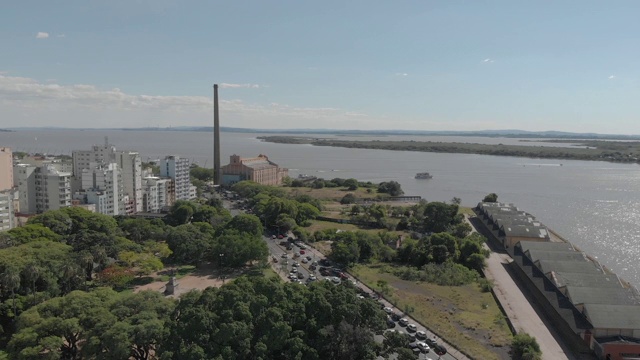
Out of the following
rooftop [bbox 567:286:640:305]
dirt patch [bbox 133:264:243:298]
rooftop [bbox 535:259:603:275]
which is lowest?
dirt patch [bbox 133:264:243:298]

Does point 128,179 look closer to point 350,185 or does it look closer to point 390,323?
point 350,185

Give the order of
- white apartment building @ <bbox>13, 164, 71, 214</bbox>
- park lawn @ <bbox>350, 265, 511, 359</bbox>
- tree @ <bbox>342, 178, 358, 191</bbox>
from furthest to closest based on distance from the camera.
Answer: tree @ <bbox>342, 178, 358, 191</bbox>
white apartment building @ <bbox>13, 164, 71, 214</bbox>
park lawn @ <bbox>350, 265, 511, 359</bbox>

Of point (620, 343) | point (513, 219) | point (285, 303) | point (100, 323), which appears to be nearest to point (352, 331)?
point (285, 303)

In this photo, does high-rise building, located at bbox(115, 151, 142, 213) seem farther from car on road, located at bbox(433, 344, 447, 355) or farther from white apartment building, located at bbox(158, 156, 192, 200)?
car on road, located at bbox(433, 344, 447, 355)

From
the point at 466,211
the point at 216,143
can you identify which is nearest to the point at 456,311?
the point at 466,211

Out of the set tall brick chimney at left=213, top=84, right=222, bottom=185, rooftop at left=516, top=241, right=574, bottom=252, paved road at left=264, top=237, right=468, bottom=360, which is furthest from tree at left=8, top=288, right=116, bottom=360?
tall brick chimney at left=213, top=84, right=222, bottom=185

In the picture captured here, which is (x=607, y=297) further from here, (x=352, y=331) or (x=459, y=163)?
(x=459, y=163)

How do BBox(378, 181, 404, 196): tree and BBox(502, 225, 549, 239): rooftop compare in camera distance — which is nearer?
BBox(502, 225, 549, 239): rooftop
